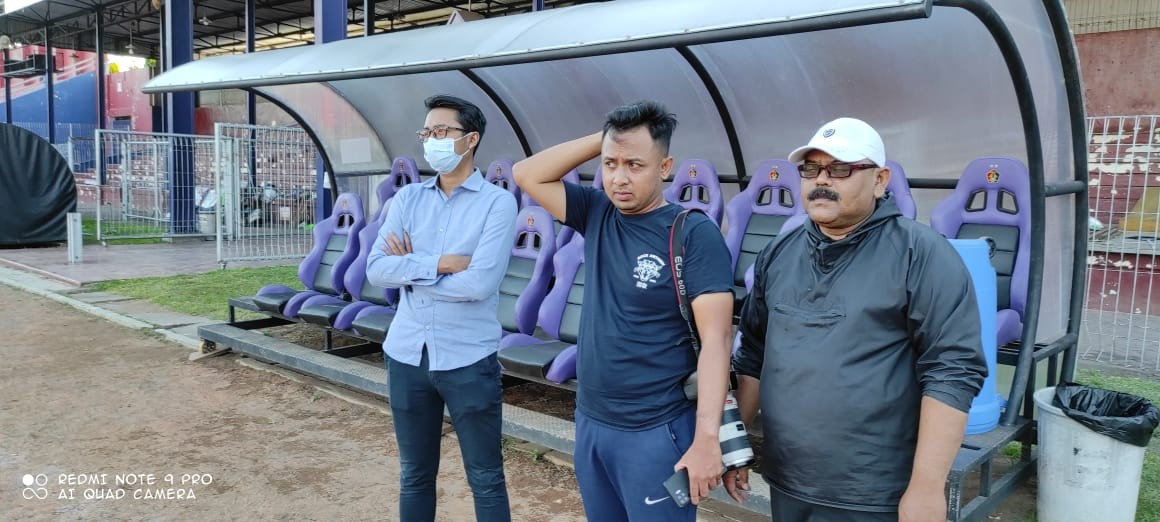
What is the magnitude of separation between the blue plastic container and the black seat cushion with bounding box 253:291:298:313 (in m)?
4.97

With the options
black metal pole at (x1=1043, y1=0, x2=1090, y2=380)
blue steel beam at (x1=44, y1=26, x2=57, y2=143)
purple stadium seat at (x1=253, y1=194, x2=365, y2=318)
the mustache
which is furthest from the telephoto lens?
blue steel beam at (x1=44, y1=26, x2=57, y2=143)

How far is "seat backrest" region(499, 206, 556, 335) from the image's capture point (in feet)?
17.8

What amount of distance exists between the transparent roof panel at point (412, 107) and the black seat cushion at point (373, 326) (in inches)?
100

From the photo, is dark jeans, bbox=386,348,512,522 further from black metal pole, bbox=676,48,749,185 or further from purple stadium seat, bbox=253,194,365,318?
purple stadium seat, bbox=253,194,365,318

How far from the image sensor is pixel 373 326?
542 cm

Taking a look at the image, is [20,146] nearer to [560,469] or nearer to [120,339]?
[120,339]

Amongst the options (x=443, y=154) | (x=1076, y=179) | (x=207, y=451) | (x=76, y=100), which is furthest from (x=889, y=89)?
(x=76, y=100)

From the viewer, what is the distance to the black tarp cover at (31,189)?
1408cm

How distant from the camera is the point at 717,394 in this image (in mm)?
2010

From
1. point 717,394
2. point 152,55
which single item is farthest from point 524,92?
point 152,55

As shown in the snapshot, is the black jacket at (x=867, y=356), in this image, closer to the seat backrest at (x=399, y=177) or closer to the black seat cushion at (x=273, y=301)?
the black seat cushion at (x=273, y=301)

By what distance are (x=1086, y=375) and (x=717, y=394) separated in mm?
5123

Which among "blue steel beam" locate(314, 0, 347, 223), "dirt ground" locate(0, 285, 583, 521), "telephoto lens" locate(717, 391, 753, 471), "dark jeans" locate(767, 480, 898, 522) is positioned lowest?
"dirt ground" locate(0, 285, 583, 521)

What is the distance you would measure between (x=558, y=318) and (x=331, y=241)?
9.36ft
